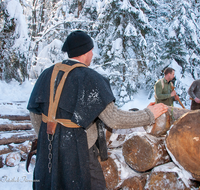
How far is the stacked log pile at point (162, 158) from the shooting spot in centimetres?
149

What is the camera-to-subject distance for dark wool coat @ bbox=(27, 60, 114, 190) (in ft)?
3.84

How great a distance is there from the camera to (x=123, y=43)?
9.07 metres

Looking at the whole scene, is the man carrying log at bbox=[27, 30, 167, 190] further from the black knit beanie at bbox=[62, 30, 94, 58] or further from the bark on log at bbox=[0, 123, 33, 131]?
the bark on log at bbox=[0, 123, 33, 131]

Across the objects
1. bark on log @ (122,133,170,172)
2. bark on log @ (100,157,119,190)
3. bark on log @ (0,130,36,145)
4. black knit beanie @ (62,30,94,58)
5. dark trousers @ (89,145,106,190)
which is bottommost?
bark on log @ (0,130,36,145)

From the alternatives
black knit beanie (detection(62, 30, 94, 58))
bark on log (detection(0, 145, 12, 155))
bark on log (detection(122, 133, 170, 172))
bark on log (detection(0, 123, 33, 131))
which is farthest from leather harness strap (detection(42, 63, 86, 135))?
bark on log (detection(0, 123, 33, 131))

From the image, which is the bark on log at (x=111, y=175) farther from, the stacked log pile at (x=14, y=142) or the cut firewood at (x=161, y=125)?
the stacked log pile at (x=14, y=142)

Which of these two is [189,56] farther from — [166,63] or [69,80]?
[69,80]

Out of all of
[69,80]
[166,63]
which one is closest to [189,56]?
[166,63]

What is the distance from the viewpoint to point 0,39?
1067cm

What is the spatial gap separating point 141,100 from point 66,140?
980 cm

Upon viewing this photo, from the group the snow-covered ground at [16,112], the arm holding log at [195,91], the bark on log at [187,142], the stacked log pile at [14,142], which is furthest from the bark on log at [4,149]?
the arm holding log at [195,91]

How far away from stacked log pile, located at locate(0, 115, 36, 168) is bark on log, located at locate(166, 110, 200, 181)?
296 centimetres

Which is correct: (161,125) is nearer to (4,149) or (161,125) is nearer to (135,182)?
(135,182)

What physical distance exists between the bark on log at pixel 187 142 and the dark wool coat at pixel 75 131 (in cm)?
81
